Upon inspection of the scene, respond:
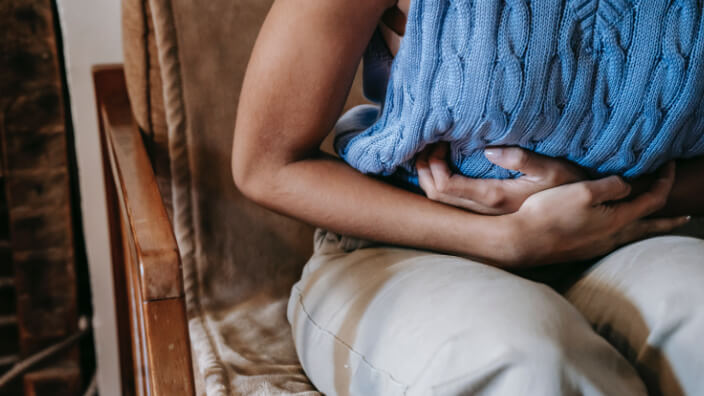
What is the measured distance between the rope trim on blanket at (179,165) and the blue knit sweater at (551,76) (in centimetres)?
37

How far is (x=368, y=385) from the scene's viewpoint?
55 centimetres

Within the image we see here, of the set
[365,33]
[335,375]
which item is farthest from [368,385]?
[365,33]

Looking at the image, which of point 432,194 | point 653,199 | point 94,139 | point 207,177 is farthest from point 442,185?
point 94,139

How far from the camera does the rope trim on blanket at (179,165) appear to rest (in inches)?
32.6

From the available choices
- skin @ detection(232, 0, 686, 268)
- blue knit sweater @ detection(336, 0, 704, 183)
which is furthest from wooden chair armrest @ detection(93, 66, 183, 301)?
blue knit sweater @ detection(336, 0, 704, 183)

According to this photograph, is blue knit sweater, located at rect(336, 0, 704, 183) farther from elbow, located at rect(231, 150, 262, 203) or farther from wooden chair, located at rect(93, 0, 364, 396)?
wooden chair, located at rect(93, 0, 364, 396)

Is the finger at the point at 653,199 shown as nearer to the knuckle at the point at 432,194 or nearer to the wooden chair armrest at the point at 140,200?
the knuckle at the point at 432,194

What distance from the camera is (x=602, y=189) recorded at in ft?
2.10

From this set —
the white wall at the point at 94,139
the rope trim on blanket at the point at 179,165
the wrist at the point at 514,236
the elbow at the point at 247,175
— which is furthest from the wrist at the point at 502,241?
the white wall at the point at 94,139

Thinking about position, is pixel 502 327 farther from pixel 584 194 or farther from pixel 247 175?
pixel 247 175

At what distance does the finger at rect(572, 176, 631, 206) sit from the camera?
630 millimetres

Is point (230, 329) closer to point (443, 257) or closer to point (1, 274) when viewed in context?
point (443, 257)

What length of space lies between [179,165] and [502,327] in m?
0.56

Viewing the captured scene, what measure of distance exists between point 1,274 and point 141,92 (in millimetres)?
611
